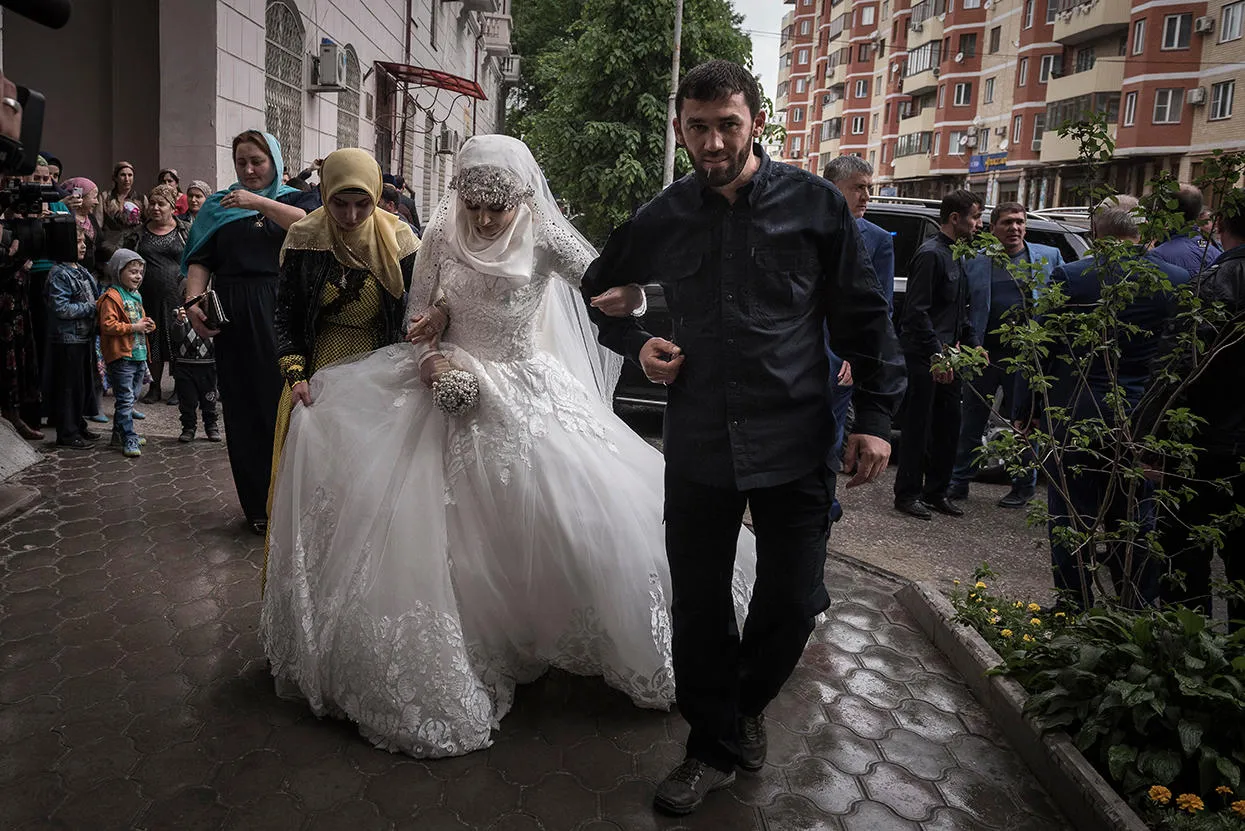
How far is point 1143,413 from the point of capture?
12.9 feet

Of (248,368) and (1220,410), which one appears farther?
(248,368)

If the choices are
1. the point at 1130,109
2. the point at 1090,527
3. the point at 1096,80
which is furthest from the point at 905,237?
the point at 1096,80

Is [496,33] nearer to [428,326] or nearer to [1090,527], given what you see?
[428,326]

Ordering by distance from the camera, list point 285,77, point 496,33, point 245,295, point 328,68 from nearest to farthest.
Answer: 1. point 245,295
2. point 285,77
3. point 328,68
4. point 496,33

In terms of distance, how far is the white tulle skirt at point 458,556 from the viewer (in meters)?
3.26

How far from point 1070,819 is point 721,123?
2345 mm

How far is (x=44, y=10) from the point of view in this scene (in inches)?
86.8

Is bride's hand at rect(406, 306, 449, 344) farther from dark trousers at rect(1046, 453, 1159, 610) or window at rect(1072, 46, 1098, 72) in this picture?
window at rect(1072, 46, 1098, 72)

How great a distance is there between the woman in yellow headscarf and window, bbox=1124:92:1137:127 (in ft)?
115

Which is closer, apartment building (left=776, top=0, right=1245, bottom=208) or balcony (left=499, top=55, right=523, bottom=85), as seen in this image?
apartment building (left=776, top=0, right=1245, bottom=208)

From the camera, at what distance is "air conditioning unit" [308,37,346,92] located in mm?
12320

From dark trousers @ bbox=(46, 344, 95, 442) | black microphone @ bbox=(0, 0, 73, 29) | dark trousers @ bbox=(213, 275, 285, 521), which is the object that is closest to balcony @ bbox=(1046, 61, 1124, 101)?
dark trousers @ bbox=(46, 344, 95, 442)

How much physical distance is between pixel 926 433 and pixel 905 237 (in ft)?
8.33

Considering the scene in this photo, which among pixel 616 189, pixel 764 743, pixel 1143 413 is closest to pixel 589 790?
pixel 764 743
